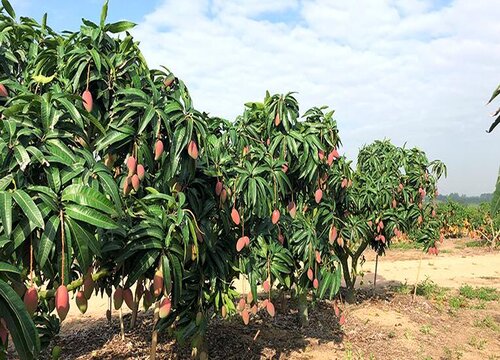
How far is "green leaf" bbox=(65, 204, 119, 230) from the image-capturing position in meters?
1.33

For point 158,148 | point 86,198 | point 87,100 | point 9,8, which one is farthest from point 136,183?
point 9,8

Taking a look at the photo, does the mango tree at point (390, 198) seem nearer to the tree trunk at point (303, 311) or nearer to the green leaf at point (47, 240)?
the tree trunk at point (303, 311)

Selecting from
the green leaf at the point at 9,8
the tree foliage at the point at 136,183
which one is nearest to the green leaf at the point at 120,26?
the tree foliage at the point at 136,183

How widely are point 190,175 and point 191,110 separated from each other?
1.26 ft

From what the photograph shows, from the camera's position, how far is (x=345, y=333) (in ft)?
19.1

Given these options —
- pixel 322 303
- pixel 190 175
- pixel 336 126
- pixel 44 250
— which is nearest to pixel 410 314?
pixel 322 303

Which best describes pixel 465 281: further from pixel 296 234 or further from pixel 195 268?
pixel 195 268

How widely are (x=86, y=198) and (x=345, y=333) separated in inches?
207

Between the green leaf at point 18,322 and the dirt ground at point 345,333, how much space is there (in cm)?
267

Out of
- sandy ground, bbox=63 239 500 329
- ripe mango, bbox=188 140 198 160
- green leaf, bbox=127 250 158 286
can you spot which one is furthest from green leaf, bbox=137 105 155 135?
sandy ground, bbox=63 239 500 329

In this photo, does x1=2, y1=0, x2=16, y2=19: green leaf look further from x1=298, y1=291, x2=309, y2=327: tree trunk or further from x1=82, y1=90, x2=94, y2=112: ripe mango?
x1=298, y1=291, x2=309, y2=327: tree trunk

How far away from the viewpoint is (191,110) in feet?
7.39

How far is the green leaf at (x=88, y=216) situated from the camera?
133 centimetres

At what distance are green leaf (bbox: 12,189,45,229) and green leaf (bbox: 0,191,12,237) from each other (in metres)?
0.03
